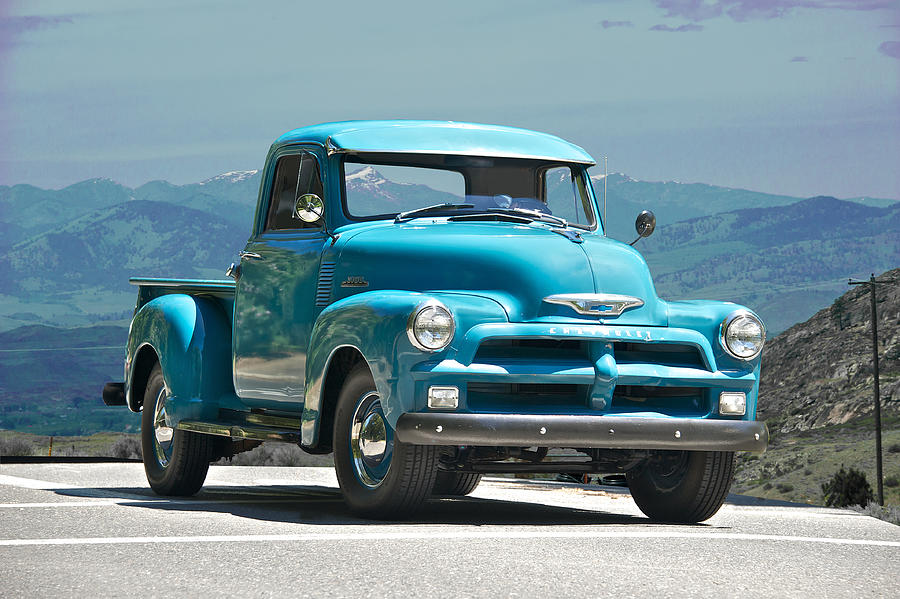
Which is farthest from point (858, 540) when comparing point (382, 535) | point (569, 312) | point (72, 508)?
point (72, 508)

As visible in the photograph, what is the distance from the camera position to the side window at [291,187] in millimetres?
10430

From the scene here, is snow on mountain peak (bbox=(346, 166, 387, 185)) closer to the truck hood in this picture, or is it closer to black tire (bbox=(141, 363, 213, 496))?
the truck hood

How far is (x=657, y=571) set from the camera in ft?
23.2

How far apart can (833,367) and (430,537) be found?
109380mm

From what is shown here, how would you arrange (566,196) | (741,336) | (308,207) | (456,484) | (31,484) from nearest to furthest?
(741,336)
(308,207)
(566,196)
(456,484)
(31,484)

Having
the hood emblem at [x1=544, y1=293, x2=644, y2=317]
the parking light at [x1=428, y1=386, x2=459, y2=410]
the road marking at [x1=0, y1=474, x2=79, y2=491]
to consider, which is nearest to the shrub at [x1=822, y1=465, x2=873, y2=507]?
the road marking at [x1=0, y1=474, x2=79, y2=491]

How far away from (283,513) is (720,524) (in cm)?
299

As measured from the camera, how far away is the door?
10094mm

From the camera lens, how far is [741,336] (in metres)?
9.45

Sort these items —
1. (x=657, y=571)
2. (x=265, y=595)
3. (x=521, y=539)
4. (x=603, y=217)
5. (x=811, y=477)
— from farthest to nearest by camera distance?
(x=811, y=477), (x=603, y=217), (x=521, y=539), (x=657, y=571), (x=265, y=595)

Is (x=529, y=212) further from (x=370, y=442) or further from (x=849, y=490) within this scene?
(x=849, y=490)

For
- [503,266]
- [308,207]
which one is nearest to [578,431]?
[503,266]

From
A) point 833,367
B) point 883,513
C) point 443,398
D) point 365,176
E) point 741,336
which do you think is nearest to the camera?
point 443,398

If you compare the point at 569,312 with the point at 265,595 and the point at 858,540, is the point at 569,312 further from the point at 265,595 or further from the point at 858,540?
the point at 265,595
